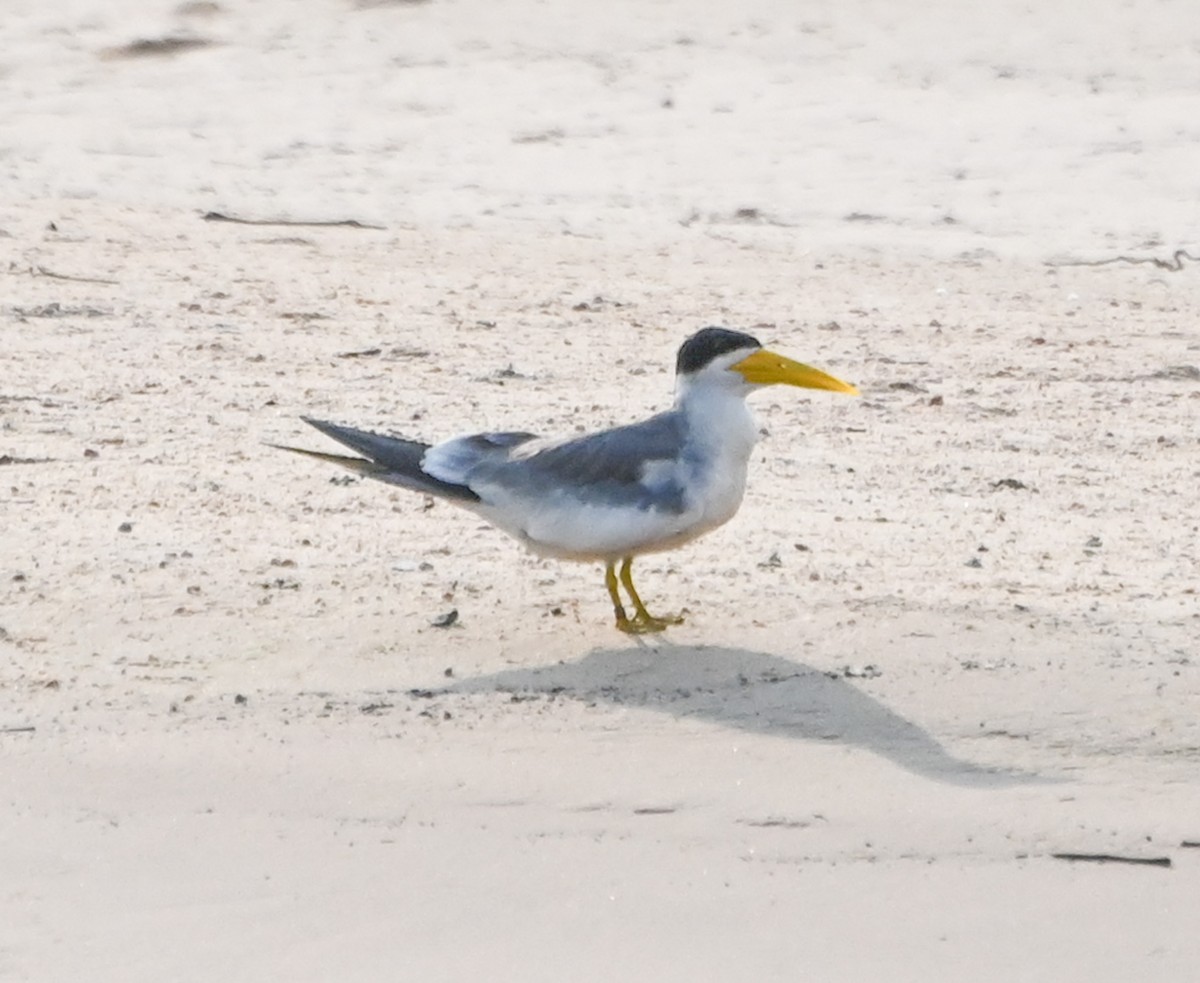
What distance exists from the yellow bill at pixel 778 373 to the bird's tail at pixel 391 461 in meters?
0.69

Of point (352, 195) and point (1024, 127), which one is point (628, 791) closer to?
point (352, 195)

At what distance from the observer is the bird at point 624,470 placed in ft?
16.3

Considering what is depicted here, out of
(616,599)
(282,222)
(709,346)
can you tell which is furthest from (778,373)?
(282,222)

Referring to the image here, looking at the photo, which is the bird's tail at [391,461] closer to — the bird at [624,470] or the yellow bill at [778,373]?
the bird at [624,470]

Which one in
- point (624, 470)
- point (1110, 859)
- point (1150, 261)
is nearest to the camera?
point (1110, 859)

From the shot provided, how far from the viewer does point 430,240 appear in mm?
8969

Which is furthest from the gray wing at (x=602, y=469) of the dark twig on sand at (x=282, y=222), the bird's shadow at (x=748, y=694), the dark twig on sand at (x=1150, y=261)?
the dark twig on sand at (x=282, y=222)

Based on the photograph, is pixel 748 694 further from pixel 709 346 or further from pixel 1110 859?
pixel 1110 859

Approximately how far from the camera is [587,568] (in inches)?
227

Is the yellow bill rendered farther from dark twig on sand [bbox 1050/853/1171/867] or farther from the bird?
dark twig on sand [bbox 1050/853/1171/867]

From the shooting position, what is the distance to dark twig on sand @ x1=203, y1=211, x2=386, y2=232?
912 centimetres

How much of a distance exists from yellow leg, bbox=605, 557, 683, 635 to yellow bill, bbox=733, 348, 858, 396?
0.51 meters

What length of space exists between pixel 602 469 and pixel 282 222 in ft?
14.6

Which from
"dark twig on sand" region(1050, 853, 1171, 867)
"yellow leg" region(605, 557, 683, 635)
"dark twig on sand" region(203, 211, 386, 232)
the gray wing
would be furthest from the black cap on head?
"dark twig on sand" region(203, 211, 386, 232)
